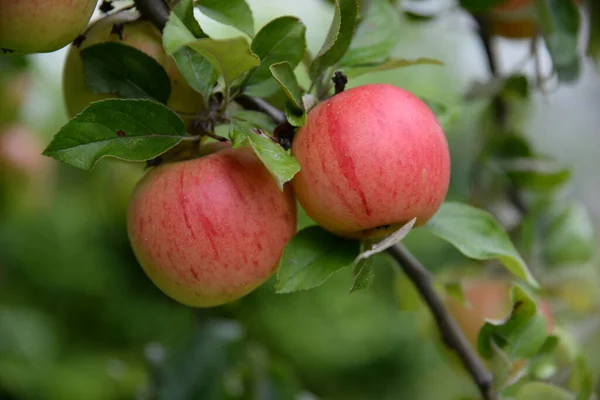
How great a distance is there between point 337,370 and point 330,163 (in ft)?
4.67

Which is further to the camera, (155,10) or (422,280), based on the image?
(422,280)

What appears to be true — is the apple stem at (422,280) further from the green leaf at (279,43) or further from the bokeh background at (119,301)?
the bokeh background at (119,301)

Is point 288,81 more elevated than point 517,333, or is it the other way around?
point 288,81

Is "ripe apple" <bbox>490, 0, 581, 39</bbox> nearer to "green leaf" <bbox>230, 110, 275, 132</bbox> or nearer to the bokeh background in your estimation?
the bokeh background

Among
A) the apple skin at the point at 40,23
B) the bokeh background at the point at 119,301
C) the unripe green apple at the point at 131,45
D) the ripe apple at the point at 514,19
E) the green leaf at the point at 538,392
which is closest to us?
the apple skin at the point at 40,23

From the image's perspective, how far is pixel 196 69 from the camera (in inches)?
17.4

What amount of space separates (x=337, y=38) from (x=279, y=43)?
0.13 ft

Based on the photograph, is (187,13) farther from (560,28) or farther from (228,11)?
(560,28)

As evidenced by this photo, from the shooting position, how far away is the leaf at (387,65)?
0.48 metres

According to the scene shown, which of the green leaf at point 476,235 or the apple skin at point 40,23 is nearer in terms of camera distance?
the apple skin at point 40,23

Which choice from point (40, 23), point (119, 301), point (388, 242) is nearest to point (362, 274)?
point (388, 242)

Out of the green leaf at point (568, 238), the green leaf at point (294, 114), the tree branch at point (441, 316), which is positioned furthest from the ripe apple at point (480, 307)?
the green leaf at point (294, 114)

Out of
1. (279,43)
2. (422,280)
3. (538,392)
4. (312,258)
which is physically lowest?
(538,392)

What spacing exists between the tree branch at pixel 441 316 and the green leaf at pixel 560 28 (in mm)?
280
